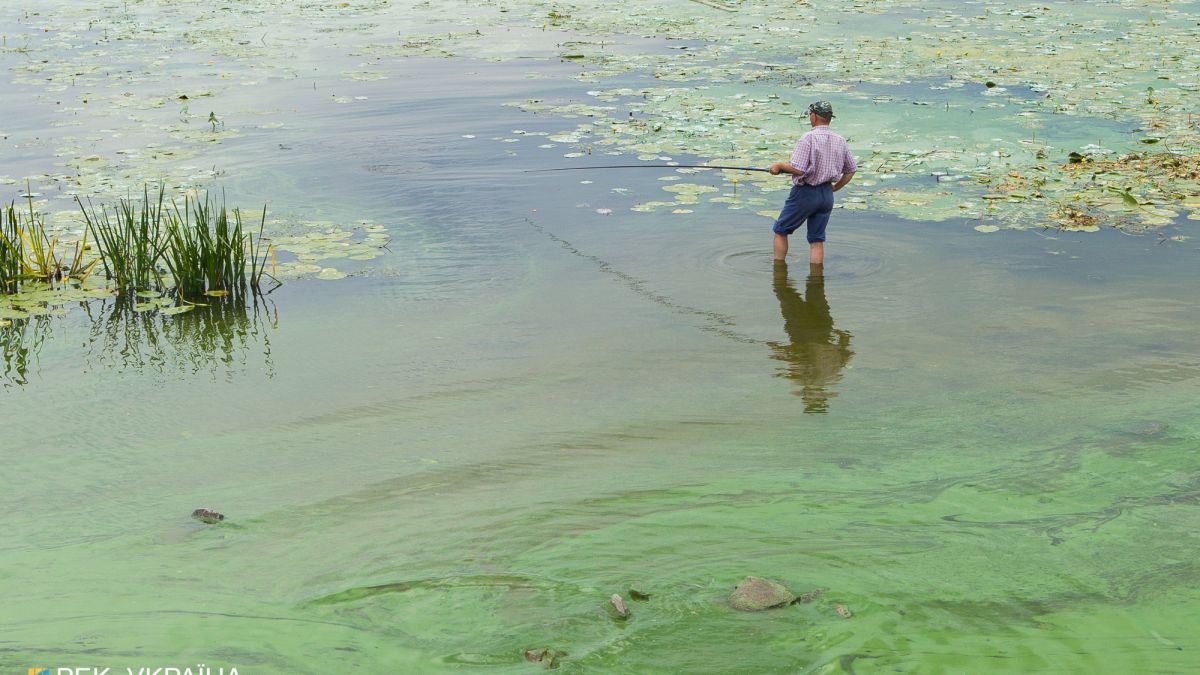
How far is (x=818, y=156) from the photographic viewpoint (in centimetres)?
796

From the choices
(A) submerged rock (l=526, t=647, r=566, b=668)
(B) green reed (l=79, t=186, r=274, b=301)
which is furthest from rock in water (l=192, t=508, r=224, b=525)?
(B) green reed (l=79, t=186, r=274, b=301)

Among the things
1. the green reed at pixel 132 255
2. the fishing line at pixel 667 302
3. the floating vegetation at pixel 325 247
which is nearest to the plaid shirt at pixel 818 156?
the fishing line at pixel 667 302

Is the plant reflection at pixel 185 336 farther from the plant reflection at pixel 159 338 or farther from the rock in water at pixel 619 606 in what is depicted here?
the rock in water at pixel 619 606

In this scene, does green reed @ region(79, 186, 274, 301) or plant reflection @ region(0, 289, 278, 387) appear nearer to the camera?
plant reflection @ region(0, 289, 278, 387)

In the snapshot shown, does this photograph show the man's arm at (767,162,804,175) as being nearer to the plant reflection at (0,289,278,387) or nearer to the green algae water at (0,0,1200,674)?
the green algae water at (0,0,1200,674)

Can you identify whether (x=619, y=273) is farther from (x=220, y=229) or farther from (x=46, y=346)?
(x=46, y=346)

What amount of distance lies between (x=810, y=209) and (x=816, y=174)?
0.24m

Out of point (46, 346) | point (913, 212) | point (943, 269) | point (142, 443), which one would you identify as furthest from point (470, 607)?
point (913, 212)

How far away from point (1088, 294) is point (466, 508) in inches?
188

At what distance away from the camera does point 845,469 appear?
5.07m

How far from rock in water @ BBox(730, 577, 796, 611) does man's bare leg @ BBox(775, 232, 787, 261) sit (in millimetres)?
4731

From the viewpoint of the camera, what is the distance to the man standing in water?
7.92m

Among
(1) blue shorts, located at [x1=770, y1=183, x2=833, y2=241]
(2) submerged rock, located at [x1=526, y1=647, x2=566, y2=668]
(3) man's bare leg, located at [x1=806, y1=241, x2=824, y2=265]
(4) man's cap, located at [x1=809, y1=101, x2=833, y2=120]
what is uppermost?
(4) man's cap, located at [x1=809, y1=101, x2=833, y2=120]

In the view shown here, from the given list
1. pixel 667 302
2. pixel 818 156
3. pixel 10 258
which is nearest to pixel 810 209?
pixel 818 156
